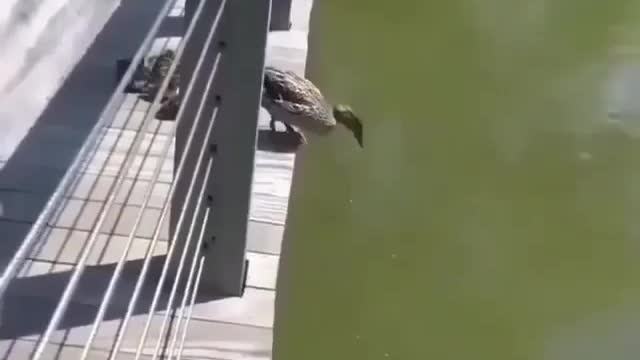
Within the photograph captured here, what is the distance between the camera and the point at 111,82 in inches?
73.4

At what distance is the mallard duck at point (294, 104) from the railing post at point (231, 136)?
19.6 inches

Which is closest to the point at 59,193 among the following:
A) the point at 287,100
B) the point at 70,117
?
the point at 70,117

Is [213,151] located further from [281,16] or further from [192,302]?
[281,16]

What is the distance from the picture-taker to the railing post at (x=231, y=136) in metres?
1.20

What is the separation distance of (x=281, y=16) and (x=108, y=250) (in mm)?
952

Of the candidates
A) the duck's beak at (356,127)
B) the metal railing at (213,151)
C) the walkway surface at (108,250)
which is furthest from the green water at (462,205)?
the metal railing at (213,151)

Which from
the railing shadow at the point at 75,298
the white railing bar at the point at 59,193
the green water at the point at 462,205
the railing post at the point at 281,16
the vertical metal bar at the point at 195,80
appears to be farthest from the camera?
the railing post at the point at 281,16

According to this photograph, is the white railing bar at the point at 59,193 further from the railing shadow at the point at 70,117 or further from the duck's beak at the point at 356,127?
the duck's beak at the point at 356,127

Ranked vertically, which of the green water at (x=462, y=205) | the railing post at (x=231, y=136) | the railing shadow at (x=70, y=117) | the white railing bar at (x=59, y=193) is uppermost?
the white railing bar at (x=59, y=193)

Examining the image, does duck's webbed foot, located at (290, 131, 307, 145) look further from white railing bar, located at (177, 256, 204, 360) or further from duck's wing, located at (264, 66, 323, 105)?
white railing bar, located at (177, 256, 204, 360)

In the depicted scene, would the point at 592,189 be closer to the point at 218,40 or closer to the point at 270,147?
the point at 270,147

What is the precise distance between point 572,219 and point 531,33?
3.22 feet

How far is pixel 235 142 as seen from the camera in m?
1.29

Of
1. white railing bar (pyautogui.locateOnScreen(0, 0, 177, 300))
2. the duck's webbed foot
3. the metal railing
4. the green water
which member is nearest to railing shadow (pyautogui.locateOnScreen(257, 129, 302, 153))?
the duck's webbed foot
